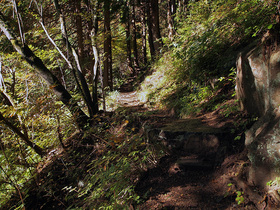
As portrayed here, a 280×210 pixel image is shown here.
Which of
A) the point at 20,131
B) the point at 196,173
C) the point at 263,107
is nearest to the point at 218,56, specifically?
the point at 263,107

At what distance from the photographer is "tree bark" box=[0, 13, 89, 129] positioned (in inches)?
205

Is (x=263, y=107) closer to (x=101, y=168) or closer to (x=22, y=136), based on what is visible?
(x=101, y=168)

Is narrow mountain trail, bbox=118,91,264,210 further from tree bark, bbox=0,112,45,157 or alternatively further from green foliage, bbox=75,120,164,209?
tree bark, bbox=0,112,45,157

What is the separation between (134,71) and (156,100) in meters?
12.8

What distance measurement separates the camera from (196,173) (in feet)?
9.02

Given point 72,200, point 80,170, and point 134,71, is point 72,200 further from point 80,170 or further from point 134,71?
point 134,71

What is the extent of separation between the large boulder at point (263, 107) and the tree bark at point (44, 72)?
4.42m

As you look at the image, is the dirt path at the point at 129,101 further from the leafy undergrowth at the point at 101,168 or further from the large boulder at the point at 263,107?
the large boulder at the point at 263,107

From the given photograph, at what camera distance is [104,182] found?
3.27 m

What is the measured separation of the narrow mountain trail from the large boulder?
0.27 m

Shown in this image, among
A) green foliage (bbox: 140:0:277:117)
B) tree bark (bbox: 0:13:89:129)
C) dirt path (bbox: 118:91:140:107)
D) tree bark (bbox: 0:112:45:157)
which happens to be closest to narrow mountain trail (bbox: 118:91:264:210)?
green foliage (bbox: 140:0:277:117)

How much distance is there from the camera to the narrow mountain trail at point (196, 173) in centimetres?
224

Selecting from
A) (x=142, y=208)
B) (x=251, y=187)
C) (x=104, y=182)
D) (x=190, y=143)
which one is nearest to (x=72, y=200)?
(x=104, y=182)

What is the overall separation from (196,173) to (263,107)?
1382 millimetres
